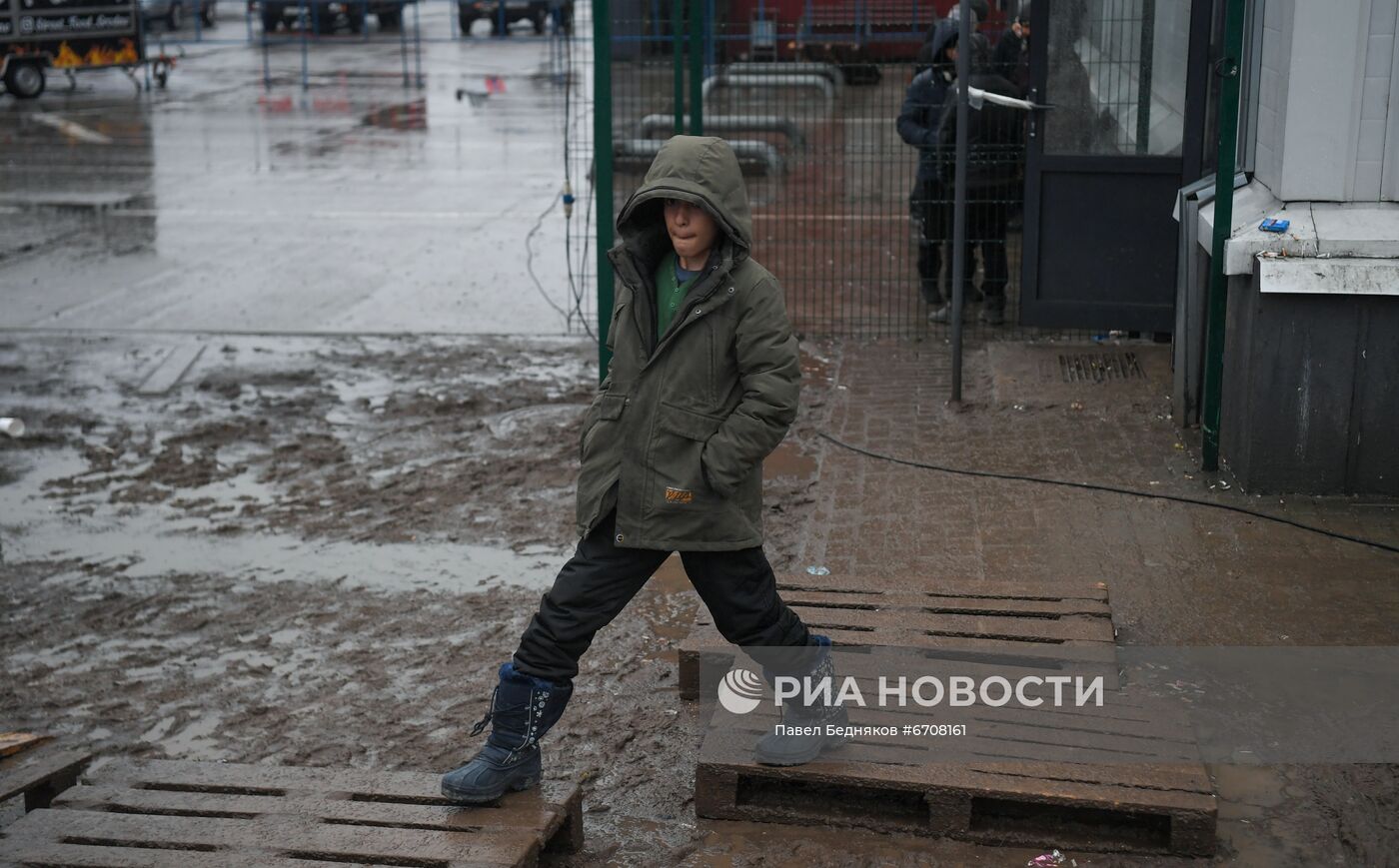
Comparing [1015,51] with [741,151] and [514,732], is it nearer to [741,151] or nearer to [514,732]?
[741,151]

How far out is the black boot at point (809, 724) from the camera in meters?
4.29

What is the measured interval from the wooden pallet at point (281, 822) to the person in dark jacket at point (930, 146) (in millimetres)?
6445

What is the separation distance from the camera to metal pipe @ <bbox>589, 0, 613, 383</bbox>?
8094 mm

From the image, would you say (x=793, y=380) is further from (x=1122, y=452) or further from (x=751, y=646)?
(x=1122, y=452)

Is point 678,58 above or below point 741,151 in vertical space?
above

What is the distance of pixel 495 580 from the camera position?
261 inches

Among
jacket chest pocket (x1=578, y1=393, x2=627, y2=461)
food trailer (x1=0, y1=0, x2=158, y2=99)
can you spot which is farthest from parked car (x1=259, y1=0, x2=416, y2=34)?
jacket chest pocket (x1=578, y1=393, x2=627, y2=461)

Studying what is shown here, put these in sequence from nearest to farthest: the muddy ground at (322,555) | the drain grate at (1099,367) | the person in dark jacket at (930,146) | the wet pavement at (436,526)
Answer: the wet pavement at (436,526) → the muddy ground at (322,555) → the drain grate at (1099,367) → the person in dark jacket at (930,146)

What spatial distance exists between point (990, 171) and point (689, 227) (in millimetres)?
6021

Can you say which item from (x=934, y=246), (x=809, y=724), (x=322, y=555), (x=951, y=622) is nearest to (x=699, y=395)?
(x=809, y=724)

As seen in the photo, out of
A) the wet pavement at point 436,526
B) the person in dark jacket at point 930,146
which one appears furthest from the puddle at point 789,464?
the person in dark jacket at point 930,146

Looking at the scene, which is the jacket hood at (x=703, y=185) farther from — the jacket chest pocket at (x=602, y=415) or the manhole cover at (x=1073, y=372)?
the manhole cover at (x=1073, y=372)

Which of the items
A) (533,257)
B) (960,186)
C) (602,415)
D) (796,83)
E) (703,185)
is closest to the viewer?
(703,185)

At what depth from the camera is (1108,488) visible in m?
7.07
